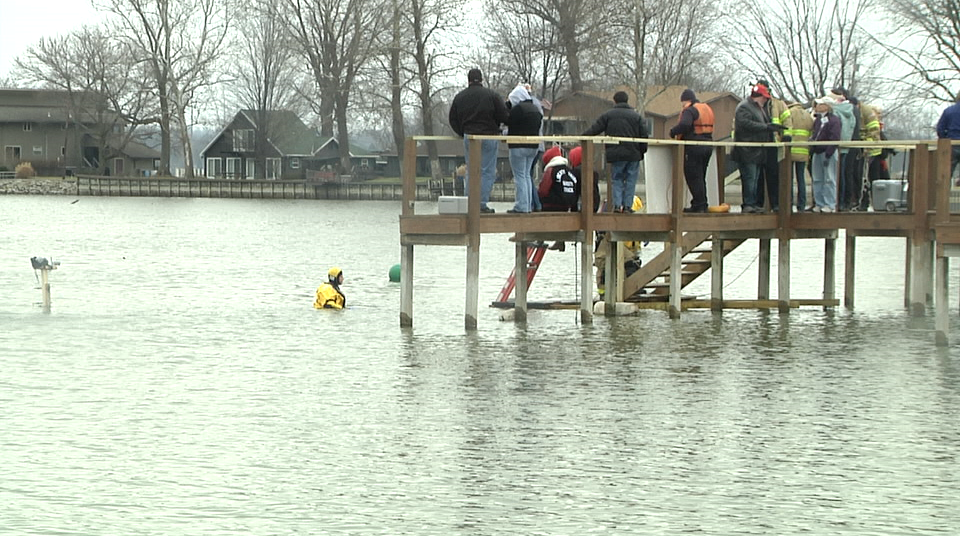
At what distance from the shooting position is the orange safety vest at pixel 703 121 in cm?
2208

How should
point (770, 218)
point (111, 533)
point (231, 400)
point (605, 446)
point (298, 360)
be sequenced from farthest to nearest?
point (770, 218), point (298, 360), point (231, 400), point (605, 446), point (111, 533)

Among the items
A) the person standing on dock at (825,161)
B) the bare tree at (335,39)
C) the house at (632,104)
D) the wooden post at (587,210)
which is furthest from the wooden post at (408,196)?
the bare tree at (335,39)

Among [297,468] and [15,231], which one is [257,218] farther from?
[297,468]

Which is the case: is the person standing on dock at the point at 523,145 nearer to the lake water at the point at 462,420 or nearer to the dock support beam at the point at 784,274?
the lake water at the point at 462,420

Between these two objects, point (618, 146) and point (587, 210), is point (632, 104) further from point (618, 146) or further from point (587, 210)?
point (587, 210)

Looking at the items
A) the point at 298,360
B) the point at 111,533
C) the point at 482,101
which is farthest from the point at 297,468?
the point at 482,101

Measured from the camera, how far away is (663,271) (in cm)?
2341

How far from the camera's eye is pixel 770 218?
75.2ft

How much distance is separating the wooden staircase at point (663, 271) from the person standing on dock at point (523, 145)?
2449 millimetres

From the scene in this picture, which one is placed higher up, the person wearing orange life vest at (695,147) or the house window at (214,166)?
the person wearing orange life vest at (695,147)

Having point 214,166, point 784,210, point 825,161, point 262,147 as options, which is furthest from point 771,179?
point 214,166

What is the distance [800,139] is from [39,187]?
296 ft

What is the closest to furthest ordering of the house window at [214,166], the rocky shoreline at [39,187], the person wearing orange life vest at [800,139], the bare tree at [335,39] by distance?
the person wearing orange life vest at [800,139] → the bare tree at [335,39] → the rocky shoreline at [39,187] → the house window at [214,166]

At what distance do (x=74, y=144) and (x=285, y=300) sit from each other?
323 ft
